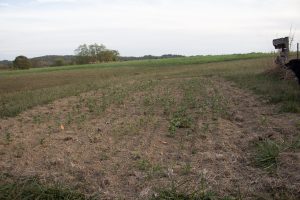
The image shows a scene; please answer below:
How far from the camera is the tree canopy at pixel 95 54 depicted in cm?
8788

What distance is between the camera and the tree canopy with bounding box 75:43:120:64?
87875 millimetres

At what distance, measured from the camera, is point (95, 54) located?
305 feet

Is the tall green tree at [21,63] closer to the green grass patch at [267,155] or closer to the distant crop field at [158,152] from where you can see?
the distant crop field at [158,152]

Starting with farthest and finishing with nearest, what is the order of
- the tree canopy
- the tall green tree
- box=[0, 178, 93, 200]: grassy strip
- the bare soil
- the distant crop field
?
the tree canopy
the tall green tree
the bare soil
the distant crop field
box=[0, 178, 93, 200]: grassy strip

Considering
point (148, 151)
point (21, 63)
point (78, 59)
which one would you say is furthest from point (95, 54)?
point (148, 151)

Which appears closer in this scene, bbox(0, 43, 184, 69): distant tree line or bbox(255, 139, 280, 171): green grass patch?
bbox(255, 139, 280, 171): green grass patch

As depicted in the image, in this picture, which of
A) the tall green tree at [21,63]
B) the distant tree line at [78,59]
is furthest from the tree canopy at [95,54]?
the tall green tree at [21,63]

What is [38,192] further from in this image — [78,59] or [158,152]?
[78,59]

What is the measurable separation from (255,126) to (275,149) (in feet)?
7.02

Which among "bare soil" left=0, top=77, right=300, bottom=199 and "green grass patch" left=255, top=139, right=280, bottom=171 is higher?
"green grass patch" left=255, top=139, right=280, bottom=171

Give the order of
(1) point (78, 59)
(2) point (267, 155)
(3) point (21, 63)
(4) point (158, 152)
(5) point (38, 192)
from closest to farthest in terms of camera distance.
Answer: (5) point (38, 192) < (2) point (267, 155) < (4) point (158, 152) < (3) point (21, 63) < (1) point (78, 59)

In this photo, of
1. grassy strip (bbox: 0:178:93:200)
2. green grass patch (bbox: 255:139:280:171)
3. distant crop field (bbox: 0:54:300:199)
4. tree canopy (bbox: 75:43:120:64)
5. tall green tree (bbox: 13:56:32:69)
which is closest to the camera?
grassy strip (bbox: 0:178:93:200)

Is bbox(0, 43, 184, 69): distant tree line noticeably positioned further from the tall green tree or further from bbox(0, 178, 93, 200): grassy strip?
bbox(0, 178, 93, 200): grassy strip

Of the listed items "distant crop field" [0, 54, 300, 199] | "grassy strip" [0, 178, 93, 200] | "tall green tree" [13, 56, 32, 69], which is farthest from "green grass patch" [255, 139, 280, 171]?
"tall green tree" [13, 56, 32, 69]
